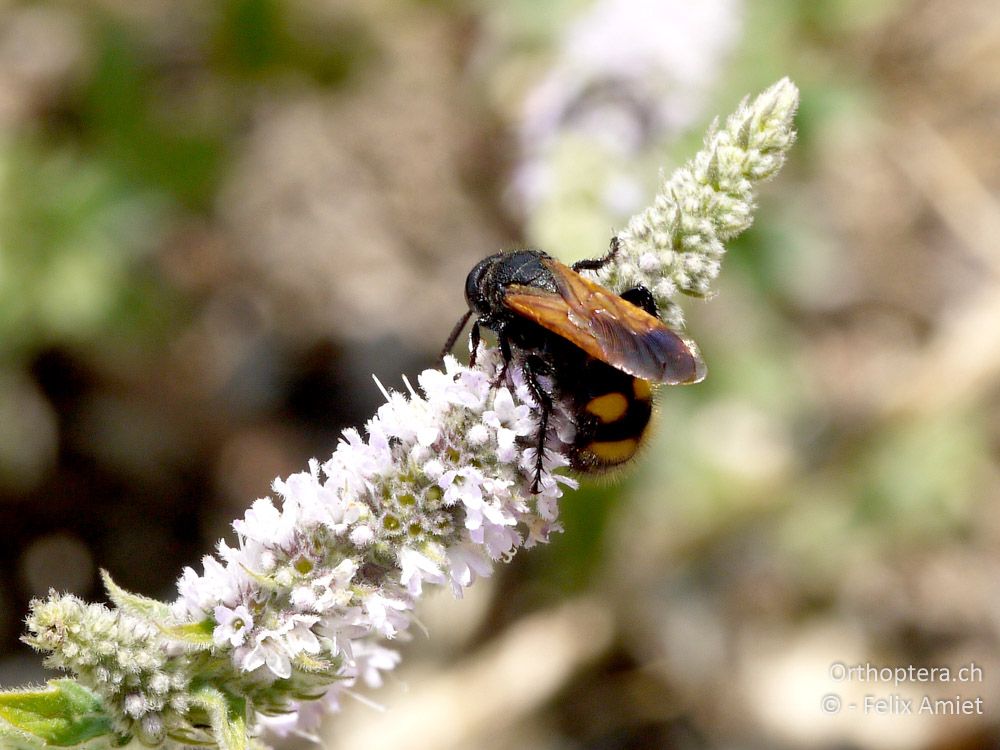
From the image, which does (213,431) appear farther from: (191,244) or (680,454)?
(680,454)

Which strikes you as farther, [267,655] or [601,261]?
[601,261]

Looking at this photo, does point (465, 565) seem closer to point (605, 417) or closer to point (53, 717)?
point (605, 417)

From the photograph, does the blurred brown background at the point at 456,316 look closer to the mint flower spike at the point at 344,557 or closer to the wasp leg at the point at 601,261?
the wasp leg at the point at 601,261

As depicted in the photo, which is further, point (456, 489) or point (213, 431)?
point (213, 431)

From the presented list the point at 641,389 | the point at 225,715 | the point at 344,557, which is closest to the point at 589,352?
the point at 641,389

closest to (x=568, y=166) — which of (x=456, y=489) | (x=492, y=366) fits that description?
(x=492, y=366)

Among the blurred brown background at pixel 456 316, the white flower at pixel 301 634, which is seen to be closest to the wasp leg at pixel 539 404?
the white flower at pixel 301 634
